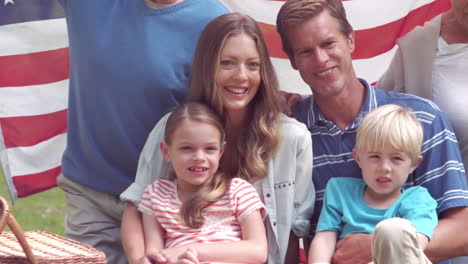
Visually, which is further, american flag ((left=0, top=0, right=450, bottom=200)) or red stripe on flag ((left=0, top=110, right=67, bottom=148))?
red stripe on flag ((left=0, top=110, right=67, bottom=148))

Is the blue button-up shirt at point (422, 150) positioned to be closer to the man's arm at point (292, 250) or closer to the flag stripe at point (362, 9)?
the man's arm at point (292, 250)

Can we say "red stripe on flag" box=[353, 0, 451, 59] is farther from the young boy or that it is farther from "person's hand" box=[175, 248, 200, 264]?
"person's hand" box=[175, 248, 200, 264]

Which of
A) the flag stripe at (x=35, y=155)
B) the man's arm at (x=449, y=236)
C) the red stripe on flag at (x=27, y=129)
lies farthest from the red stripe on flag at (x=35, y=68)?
the man's arm at (x=449, y=236)

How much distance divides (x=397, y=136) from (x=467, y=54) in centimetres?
97

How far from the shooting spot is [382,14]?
17.6 feet

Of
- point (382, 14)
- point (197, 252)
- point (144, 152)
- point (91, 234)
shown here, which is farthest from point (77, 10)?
point (382, 14)

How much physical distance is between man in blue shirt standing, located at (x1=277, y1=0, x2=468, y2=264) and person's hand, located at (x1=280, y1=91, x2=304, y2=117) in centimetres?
6

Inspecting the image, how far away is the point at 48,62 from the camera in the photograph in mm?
5492

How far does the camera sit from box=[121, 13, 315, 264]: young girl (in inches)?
162

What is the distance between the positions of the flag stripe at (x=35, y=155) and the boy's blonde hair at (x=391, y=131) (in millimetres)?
2195

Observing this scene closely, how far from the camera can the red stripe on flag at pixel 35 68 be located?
17.9 ft

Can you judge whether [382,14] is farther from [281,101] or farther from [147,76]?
[147,76]

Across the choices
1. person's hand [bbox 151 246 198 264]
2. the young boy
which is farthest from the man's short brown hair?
person's hand [bbox 151 246 198 264]

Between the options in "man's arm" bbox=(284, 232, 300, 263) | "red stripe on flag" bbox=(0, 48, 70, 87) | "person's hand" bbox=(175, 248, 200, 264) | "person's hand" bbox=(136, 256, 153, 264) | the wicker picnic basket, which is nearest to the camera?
the wicker picnic basket
